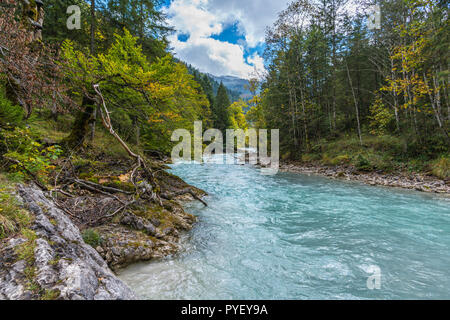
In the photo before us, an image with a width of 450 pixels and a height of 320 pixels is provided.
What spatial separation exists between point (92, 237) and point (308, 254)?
3971mm

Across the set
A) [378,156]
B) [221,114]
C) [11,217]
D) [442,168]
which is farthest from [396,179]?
[221,114]

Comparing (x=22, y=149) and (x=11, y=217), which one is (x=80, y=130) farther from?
(x=11, y=217)

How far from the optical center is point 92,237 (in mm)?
3209

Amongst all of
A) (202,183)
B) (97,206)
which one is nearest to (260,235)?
(97,206)

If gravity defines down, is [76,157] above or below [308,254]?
above

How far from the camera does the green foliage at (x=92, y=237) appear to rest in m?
3.16

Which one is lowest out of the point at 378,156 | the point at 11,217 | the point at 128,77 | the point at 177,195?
the point at 177,195

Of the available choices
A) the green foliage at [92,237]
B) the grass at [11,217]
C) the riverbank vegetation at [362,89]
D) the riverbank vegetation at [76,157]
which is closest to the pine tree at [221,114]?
the riverbank vegetation at [362,89]

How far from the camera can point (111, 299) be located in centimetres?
160

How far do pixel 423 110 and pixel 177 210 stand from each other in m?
14.6

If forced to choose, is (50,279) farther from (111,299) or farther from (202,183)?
(202,183)

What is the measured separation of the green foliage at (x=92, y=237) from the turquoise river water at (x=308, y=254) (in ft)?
2.15

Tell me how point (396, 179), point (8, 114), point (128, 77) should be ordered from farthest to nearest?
point (396, 179)
point (128, 77)
point (8, 114)

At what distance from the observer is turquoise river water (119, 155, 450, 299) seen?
115 inches
